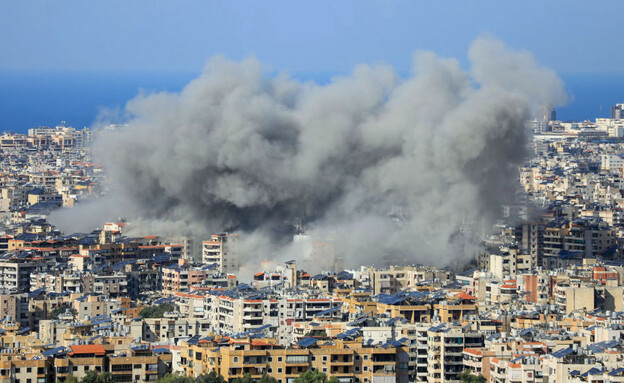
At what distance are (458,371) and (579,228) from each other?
19140mm

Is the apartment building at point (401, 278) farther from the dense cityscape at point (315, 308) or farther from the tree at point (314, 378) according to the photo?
the tree at point (314, 378)

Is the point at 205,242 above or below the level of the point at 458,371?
above

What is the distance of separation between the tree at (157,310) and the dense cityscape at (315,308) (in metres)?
0.04

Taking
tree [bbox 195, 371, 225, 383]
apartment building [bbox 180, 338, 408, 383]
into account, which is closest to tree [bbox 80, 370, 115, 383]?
apartment building [bbox 180, 338, 408, 383]

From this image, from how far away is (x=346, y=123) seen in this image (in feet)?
168

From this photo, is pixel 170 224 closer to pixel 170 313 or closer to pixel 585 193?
pixel 170 313

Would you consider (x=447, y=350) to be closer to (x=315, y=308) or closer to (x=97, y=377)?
A: (x=97, y=377)

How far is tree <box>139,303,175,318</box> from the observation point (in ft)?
118

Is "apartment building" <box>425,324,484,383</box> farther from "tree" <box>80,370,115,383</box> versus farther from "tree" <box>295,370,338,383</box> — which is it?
"tree" <box>80,370,115,383</box>

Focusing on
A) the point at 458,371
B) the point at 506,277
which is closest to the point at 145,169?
the point at 506,277

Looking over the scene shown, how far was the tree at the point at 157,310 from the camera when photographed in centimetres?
3597

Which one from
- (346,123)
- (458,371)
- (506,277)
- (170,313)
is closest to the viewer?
(458,371)

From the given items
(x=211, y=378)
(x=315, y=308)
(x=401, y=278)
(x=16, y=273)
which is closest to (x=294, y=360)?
(x=211, y=378)

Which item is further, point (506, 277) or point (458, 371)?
point (506, 277)
